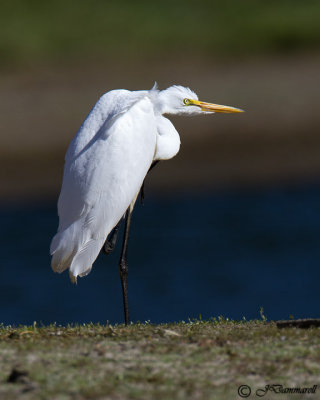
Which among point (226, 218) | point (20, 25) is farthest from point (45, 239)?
point (20, 25)

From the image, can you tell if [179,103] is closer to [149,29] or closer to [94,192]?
[94,192]

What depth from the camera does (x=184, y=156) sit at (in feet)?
53.8

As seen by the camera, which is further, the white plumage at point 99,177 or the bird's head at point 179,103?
the bird's head at point 179,103

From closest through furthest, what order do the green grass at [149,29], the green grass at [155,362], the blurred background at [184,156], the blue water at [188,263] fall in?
the green grass at [155,362] < the blue water at [188,263] < the blurred background at [184,156] < the green grass at [149,29]

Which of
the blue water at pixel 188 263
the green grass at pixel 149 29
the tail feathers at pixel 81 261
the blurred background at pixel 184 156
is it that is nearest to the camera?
the tail feathers at pixel 81 261

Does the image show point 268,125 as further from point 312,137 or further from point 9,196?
point 9,196

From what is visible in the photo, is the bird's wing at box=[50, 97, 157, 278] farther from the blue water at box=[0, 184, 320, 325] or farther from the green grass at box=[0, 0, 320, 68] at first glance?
the green grass at box=[0, 0, 320, 68]

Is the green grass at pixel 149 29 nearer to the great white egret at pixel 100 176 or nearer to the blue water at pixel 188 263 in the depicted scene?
the blue water at pixel 188 263

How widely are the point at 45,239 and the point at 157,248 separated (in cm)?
172

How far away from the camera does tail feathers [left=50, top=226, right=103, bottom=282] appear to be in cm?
554

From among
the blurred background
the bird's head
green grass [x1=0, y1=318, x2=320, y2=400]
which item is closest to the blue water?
the blurred background

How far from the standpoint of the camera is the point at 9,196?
15359 millimetres

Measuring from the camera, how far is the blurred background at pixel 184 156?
1194 cm

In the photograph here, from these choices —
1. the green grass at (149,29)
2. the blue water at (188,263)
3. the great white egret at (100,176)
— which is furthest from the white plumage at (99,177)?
the green grass at (149,29)
